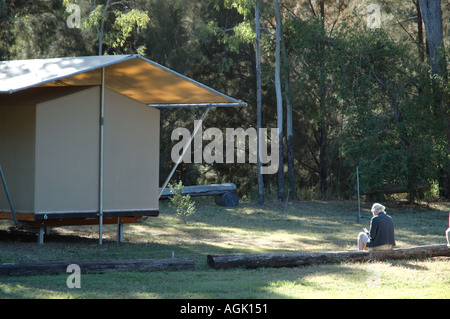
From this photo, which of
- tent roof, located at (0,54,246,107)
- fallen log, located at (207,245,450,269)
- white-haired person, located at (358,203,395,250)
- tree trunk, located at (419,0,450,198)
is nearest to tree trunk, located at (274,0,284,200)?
tree trunk, located at (419,0,450,198)

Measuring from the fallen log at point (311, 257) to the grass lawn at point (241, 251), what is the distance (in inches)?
5.8

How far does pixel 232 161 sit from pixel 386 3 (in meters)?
9.33

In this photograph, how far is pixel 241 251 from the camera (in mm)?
10906

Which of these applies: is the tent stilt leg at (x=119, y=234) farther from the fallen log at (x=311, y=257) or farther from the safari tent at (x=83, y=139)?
the fallen log at (x=311, y=257)

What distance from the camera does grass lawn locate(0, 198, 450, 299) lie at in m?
7.19

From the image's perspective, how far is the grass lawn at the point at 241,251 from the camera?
7.19 metres

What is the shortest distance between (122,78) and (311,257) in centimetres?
508

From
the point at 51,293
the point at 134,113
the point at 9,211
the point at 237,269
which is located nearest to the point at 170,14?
the point at 134,113

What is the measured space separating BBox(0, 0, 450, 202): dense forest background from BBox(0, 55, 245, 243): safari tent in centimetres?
878

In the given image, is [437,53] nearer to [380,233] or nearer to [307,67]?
[307,67]

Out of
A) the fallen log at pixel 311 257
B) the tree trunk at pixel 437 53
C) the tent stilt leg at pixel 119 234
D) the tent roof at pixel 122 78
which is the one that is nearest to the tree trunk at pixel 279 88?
the tree trunk at pixel 437 53

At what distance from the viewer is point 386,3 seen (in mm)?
23859

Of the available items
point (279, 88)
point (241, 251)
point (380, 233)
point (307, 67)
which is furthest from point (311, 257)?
point (307, 67)
